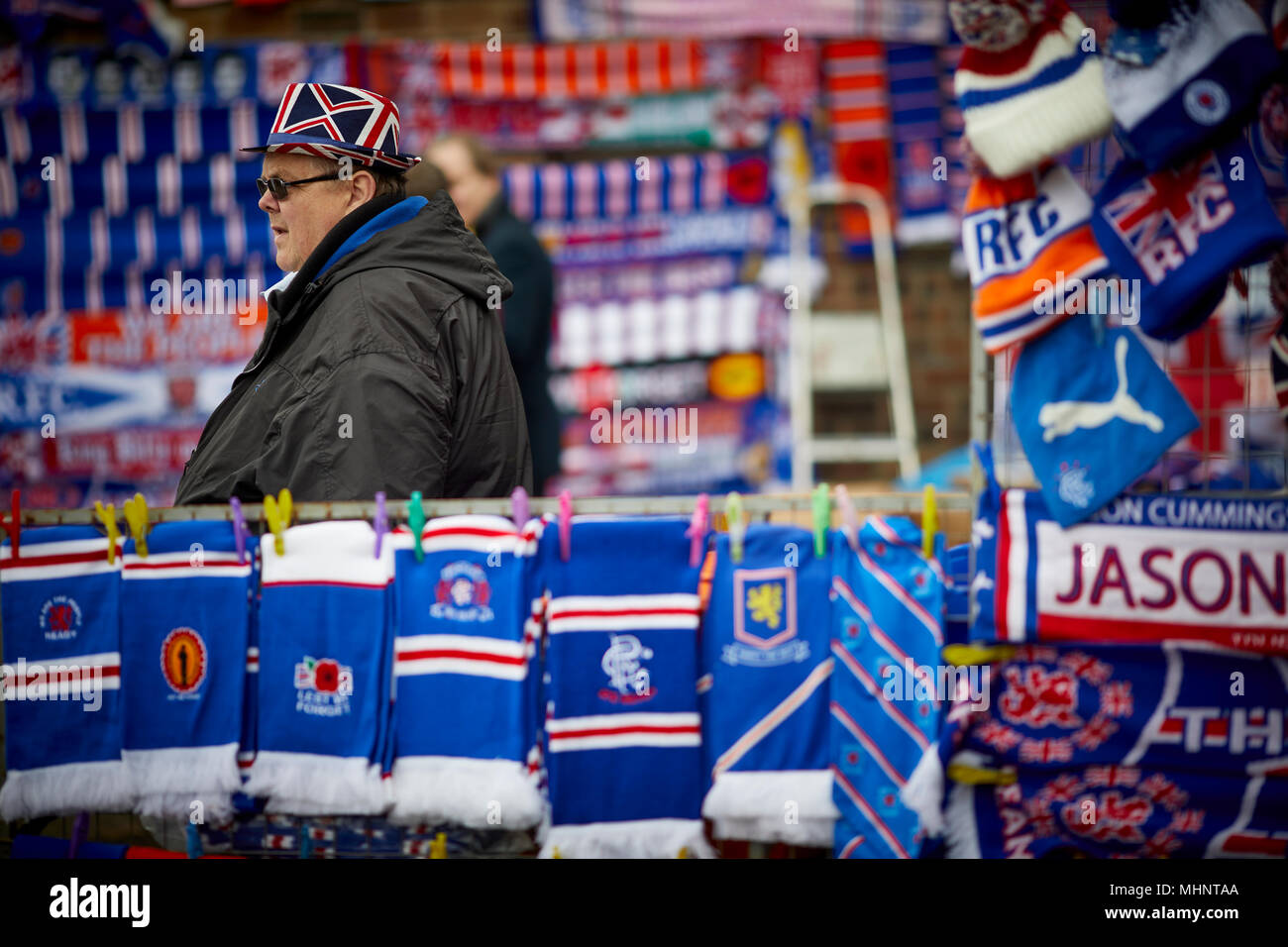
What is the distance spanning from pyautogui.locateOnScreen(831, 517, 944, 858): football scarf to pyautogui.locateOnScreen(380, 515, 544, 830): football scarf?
485 mm

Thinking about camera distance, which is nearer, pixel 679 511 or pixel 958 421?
pixel 679 511

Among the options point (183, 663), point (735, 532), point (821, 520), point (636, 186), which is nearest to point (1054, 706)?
point (821, 520)

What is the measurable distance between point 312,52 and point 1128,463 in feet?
17.1

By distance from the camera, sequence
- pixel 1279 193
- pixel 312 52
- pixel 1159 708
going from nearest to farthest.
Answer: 1. pixel 1159 708
2. pixel 1279 193
3. pixel 312 52

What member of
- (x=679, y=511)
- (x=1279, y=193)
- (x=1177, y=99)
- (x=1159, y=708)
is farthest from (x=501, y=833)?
(x=1279, y=193)

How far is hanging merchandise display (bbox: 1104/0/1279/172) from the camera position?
80.9 inches

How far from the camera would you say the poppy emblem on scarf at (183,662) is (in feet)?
7.07

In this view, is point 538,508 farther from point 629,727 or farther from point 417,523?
point 629,727

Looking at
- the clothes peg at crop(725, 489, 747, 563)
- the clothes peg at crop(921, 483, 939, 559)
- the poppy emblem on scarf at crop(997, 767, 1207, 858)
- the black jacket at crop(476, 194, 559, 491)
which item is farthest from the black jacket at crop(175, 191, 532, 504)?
the black jacket at crop(476, 194, 559, 491)

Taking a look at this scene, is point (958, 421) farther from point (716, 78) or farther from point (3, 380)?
point (3, 380)

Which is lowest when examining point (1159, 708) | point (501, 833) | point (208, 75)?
point (501, 833)

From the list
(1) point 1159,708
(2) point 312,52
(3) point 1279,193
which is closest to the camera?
(1) point 1159,708

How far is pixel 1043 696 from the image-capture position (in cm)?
205

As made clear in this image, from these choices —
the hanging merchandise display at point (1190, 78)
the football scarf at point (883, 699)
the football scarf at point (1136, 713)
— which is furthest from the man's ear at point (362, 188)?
the football scarf at point (1136, 713)
